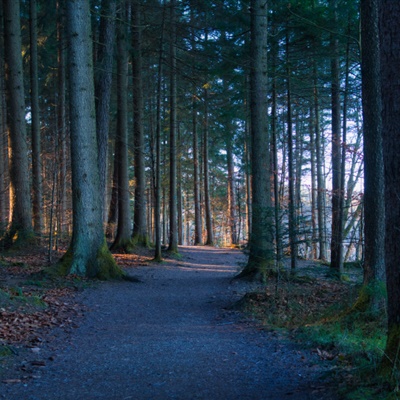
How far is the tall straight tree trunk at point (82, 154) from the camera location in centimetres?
1172

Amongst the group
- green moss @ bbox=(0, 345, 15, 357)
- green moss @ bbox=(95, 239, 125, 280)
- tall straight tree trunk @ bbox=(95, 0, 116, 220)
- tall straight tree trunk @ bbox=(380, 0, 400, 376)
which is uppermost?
tall straight tree trunk @ bbox=(95, 0, 116, 220)

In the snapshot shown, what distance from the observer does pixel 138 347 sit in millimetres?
6531

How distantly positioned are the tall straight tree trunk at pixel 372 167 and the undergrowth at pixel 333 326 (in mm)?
557

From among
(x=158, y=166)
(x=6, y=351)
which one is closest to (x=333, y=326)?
(x=6, y=351)

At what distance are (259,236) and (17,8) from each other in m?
12.4

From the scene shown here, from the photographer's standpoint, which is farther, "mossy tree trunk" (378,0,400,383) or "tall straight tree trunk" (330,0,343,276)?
"tall straight tree trunk" (330,0,343,276)

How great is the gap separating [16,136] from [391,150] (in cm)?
1453

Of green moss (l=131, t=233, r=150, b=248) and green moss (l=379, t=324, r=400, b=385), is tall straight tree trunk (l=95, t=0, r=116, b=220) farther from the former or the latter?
green moss (l=379, t=324, r=400, b=385)

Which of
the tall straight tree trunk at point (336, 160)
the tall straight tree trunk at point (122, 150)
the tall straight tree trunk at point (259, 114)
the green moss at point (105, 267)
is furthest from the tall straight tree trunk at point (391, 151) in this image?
the tall straight tree trunk at point (122, 150)

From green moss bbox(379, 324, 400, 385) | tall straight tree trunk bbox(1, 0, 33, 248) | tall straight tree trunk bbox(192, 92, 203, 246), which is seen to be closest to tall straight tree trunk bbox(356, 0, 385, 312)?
green moss bbox(379, 324, 400, 385)

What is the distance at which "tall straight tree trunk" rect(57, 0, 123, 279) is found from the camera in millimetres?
11719

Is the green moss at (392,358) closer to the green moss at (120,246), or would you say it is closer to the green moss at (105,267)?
the green moss at (105,267)

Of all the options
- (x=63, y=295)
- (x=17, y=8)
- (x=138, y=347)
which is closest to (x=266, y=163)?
(x=63, y=295)

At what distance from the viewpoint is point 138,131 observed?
18.8 m
